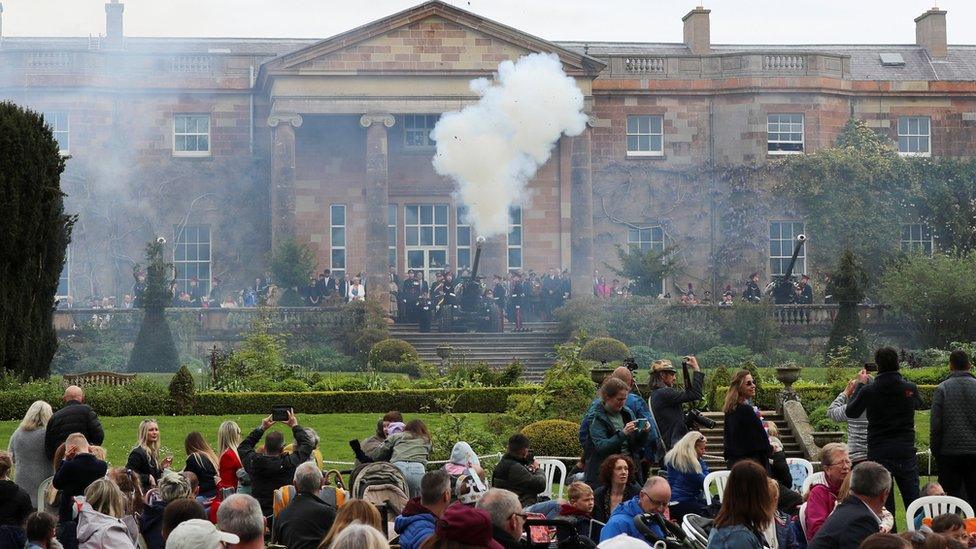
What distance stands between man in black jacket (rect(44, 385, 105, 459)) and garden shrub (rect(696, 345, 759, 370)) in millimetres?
20204

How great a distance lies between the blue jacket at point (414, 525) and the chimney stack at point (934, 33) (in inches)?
1614

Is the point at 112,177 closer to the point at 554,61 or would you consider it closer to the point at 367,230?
the point at 367,230

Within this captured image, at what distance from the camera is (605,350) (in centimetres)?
3288

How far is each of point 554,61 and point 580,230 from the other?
4.49m

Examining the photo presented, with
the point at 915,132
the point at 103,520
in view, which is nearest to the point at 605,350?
the point at 915,132

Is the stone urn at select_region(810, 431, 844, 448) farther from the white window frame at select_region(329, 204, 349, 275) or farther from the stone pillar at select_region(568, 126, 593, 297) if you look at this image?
the white window frame at select_region(329, 204, 349, 275)

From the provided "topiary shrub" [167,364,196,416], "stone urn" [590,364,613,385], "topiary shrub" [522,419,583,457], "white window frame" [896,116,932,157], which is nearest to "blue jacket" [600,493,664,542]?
"topiary shrub" [522,419,583,457]

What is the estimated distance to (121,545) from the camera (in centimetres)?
1049

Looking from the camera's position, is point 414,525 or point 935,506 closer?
point 414,525

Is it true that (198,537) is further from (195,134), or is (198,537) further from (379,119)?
(195,134)

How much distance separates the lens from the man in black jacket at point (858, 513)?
376 inches

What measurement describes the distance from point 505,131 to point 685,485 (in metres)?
29.0

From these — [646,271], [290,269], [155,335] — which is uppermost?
[290,269]

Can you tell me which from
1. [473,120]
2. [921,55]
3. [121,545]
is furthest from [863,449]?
[921,55]
